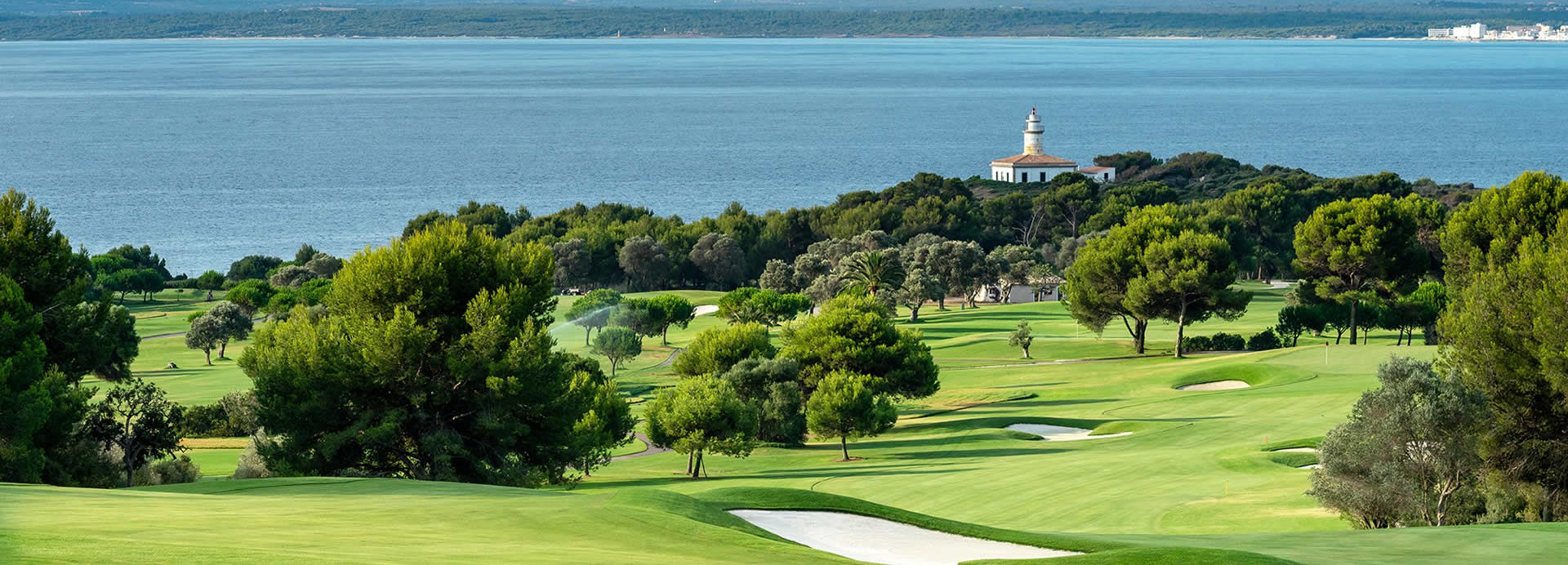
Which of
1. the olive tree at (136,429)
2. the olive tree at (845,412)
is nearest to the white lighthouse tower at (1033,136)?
the olive tree at (845,412)

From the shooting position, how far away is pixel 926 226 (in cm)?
12112

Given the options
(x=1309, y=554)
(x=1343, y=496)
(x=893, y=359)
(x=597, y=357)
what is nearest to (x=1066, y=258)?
(x=597, y=357)

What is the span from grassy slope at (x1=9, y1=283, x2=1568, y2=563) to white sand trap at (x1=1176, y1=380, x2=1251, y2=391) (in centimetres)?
27

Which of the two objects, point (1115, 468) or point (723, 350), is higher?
point (723, 350)

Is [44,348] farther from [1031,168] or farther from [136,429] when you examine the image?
[1031,168]

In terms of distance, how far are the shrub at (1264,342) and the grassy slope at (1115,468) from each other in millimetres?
4469

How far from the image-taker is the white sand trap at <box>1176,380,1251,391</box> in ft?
184

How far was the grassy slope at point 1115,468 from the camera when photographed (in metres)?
20.0

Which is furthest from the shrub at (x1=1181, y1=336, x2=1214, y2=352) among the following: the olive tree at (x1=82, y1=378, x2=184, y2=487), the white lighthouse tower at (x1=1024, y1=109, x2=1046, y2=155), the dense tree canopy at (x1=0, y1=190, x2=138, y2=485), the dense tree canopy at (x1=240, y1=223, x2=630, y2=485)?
the white lighthouse tower at (x1=1024, y1=109, x2=1046, y2=155)

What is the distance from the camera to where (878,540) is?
20391 millimetres

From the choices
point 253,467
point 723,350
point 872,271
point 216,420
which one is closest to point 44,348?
point 253,467

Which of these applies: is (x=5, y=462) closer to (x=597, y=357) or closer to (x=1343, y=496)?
(x=1343, y=496)

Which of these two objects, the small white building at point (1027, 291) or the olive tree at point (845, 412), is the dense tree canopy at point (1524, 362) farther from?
the small white building at point (1027, 291)

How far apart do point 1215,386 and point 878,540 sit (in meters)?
39.1
